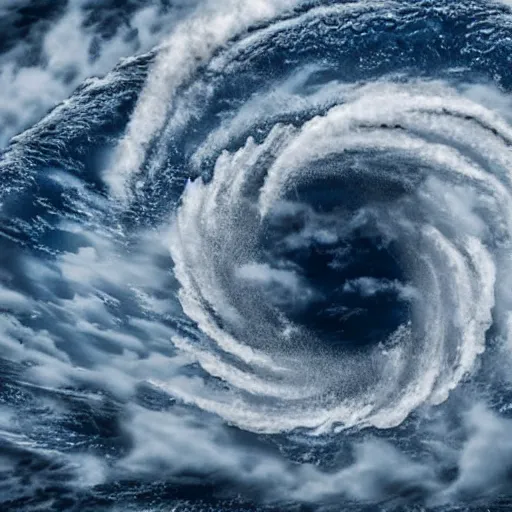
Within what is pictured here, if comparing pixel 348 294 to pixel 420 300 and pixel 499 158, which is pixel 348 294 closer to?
pixel 420 300

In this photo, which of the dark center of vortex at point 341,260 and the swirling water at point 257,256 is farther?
the dark center of vortex at point 341,260

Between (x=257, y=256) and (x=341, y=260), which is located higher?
(x=257, y=256)

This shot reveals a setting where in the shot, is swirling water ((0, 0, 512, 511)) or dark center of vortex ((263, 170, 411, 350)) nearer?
swirling water ((0, 0, 512, 511))

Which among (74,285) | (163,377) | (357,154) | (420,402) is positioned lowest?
(420,402)

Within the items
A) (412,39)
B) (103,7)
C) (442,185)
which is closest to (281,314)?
(442,185)
